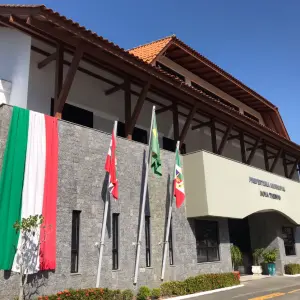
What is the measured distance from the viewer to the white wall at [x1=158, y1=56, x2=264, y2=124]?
21.3m

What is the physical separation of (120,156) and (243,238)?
43.5 ft

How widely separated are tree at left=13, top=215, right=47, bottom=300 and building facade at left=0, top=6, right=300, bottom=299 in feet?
1.32

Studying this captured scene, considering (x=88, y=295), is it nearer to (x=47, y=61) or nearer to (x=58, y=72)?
(x=58, y=72)

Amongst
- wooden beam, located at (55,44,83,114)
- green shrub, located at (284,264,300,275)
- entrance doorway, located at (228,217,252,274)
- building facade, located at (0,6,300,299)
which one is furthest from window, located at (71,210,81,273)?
green shrub, located at (284,264,300,275)

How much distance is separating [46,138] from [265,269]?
1644 centimetres

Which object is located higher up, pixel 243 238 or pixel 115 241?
pixel 243 238

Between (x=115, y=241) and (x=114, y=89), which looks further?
(x=114, y=89)

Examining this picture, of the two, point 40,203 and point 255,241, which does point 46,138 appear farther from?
point 255,241

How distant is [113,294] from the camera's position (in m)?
11.2

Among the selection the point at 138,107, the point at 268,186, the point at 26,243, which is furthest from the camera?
the point at 268,186

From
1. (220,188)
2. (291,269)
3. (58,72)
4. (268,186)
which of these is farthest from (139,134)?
(291,269)

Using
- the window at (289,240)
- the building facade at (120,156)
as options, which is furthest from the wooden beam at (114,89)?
the window at (289,240)

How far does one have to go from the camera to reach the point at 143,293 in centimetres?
1235

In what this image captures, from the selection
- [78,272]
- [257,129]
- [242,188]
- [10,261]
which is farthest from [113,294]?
[257,129]
